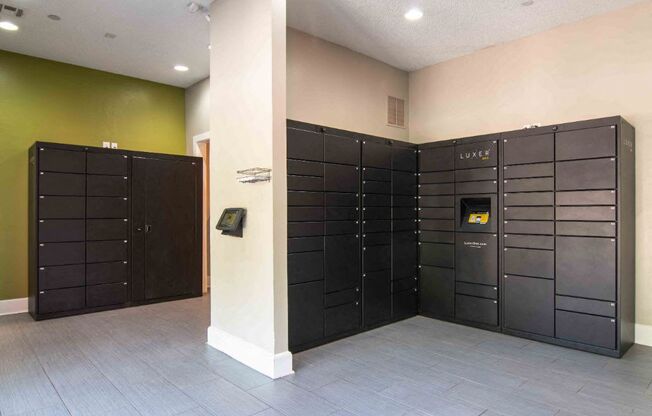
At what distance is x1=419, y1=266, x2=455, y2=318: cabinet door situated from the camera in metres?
4.34

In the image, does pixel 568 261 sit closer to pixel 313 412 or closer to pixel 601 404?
pixel 601 404

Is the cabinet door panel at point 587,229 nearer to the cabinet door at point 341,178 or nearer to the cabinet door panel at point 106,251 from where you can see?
the cabinet door at point 341,178

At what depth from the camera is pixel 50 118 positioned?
5090 millimetres

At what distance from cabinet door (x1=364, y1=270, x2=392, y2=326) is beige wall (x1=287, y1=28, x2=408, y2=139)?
5.82 feet

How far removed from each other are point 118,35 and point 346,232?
3309mm

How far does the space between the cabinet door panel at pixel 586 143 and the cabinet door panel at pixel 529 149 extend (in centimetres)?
7

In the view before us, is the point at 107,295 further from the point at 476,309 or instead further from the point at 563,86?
the point at 563,86

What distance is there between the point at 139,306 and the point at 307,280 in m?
2.86

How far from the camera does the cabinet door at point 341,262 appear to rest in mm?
3629

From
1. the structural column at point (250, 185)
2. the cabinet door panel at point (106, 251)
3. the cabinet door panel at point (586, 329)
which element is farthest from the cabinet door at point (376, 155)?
the cabinet door panel at point (106, 251)

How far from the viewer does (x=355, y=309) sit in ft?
12.7

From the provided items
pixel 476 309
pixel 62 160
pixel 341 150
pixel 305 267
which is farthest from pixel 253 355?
pixel 62 160

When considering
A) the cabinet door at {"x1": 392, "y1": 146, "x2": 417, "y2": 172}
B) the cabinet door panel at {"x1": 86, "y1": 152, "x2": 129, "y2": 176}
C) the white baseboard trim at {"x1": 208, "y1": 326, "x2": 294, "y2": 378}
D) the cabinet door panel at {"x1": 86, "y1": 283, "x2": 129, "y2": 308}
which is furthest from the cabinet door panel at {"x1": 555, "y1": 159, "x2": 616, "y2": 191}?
the cabinet door panel at {"x1": 86, "y1": 283, "x2": 129, "y2": 308}

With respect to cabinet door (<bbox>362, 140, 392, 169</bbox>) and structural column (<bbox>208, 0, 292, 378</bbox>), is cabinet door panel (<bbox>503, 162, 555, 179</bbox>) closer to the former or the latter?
cabinet door (<bbox>362, 140, 392, 169</bbox>)
